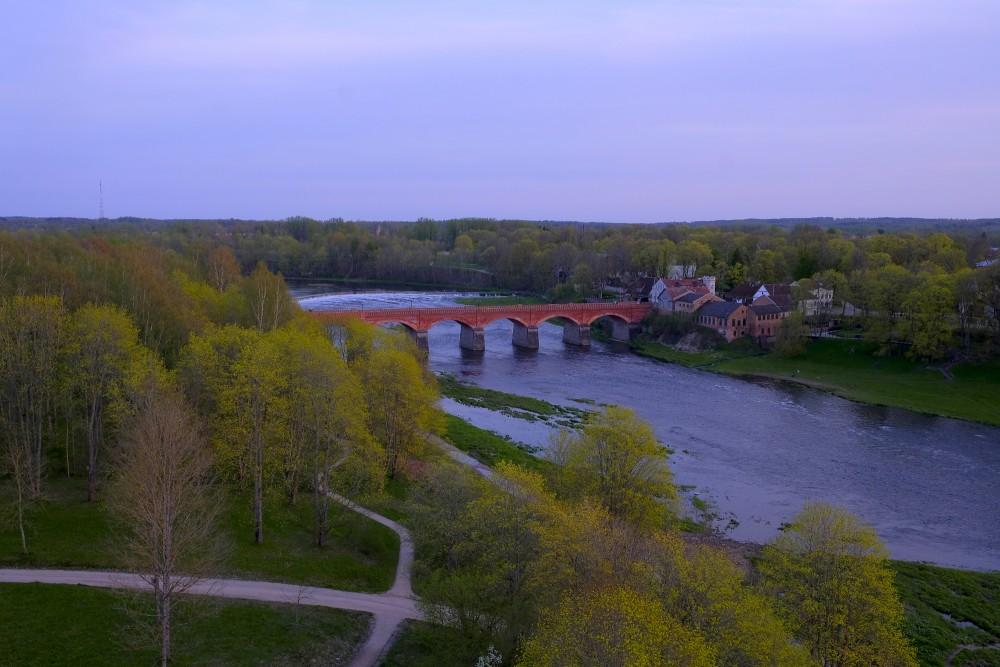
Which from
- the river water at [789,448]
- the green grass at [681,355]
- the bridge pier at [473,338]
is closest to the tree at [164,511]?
the river water at [789,448]

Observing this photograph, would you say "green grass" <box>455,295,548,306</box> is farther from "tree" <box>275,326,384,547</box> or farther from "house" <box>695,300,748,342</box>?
"tree" <box>275,326,384,547</box>

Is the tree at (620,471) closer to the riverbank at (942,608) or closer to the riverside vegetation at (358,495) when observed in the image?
the riverside vegetation at (358,495)

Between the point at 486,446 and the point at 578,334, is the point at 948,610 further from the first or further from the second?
the point at 578,334

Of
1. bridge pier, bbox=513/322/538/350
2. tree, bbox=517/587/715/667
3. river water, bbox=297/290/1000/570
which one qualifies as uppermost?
tree, bbox=517/587/715/667

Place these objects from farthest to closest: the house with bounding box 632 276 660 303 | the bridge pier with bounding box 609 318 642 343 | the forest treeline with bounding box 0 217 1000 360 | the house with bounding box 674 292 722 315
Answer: the house with bounding box 632 276 660 303 < the bridge pier with bounding box 609 318 642 343 < the house with bounding box 674 292 722 315 < the forest treeline with bounding box 0 217 1000 360

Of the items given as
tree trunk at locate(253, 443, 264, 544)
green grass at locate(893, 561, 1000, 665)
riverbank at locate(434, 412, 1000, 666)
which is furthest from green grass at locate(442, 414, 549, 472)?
green grass at locate(893, 561, 1000, 665)

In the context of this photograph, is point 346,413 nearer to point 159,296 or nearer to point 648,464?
→ point 648,464
